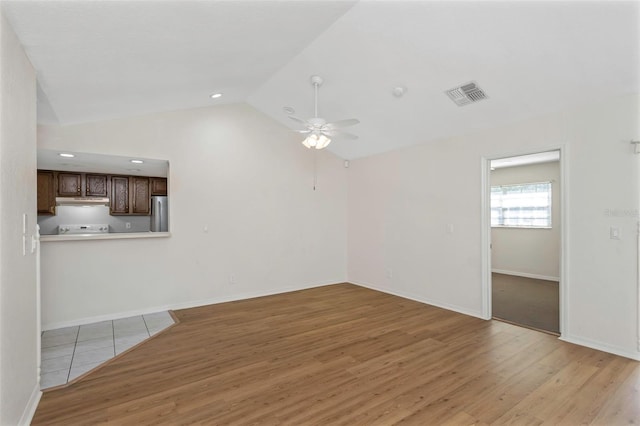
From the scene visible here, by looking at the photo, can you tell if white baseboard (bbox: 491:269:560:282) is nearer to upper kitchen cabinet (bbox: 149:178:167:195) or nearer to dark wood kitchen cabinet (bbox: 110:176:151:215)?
upper kitchen cabinet (bbox: 149:178:167:195)

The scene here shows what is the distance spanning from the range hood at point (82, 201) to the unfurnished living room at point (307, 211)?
31 millimetres

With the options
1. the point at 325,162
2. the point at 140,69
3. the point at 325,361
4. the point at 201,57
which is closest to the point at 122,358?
the point at 325,361

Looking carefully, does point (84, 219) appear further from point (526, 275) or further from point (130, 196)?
point (526, 275)

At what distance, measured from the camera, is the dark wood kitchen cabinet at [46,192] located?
538 centimetres

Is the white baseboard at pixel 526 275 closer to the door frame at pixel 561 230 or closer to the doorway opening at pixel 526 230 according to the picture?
the doorway opening at pixel 526 230

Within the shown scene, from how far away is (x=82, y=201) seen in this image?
5621 mm

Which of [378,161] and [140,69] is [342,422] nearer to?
[140,69]

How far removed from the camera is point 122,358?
3.02 metres

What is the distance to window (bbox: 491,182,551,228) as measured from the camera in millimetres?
6617

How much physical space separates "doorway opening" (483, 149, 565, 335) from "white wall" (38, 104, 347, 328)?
324cm

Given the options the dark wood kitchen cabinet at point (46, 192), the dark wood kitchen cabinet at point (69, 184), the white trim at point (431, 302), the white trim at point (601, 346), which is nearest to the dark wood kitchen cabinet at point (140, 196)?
the dark wood kitchen cabinet at point (69, 184)

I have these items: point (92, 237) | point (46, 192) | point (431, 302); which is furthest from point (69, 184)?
point (431, 302)

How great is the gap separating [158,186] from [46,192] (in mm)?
1734

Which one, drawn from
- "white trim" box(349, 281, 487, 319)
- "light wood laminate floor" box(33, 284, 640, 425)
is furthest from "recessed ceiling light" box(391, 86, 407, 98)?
"white trim" box(349, 281, 487, 319)
